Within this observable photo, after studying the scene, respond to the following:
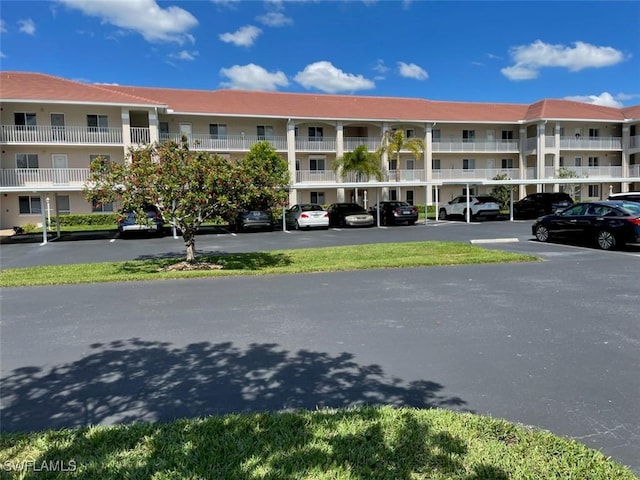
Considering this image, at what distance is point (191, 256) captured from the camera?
12.2m

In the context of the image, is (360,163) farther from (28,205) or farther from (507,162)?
(28,205)

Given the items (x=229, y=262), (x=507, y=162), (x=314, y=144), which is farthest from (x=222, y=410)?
(x=507, y=162)

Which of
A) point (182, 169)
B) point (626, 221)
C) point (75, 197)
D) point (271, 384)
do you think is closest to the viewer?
point (271, 384)

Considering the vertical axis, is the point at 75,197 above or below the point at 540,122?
below

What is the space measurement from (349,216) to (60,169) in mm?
17835

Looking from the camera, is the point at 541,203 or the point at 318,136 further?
the point at 318,136

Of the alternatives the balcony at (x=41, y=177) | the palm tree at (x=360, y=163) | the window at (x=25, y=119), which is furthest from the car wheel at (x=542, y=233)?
the window at (x=25, y=119)

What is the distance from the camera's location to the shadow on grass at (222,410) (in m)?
2.96

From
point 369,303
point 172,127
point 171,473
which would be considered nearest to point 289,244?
point 369,303

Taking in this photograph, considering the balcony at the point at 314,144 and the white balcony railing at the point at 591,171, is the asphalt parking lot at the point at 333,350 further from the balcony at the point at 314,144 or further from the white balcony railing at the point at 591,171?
the white balcony railing at the point at 591,171

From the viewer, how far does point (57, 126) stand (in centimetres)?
3009

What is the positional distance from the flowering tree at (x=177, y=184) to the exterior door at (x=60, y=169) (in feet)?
A: 68.6

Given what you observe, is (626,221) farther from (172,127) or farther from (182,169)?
(172,127)

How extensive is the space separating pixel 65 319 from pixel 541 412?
614cm
